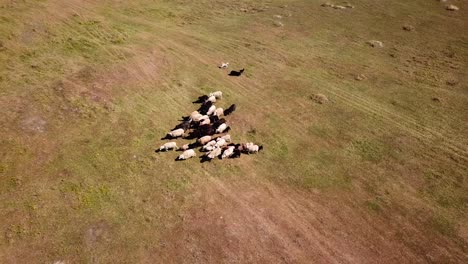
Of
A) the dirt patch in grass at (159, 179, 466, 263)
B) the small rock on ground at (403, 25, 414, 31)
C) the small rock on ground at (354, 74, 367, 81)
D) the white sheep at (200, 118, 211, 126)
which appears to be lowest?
the dirt patch in grass at (159, 179, 466, 263)

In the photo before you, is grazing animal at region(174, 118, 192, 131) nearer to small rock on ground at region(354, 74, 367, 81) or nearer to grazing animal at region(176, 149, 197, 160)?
grazing animal at region(176, 149, 197, 160)

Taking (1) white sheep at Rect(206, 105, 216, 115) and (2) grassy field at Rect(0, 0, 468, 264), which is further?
(1) white sheep at Rect(206, 105, 216, 115)

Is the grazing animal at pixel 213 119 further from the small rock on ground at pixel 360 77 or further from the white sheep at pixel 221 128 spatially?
the small rock on ground at pixel 360 77

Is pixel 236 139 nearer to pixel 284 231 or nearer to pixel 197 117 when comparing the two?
pixel 197 117

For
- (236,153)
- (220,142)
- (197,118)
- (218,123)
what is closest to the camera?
(236,153)

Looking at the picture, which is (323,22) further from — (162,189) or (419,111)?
(162,189)

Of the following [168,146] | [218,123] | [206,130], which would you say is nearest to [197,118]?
[206,130]

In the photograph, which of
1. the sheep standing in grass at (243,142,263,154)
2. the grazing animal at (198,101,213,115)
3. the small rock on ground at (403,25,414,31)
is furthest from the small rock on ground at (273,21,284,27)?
the sheep standing in grass at (243,142,263,154)
